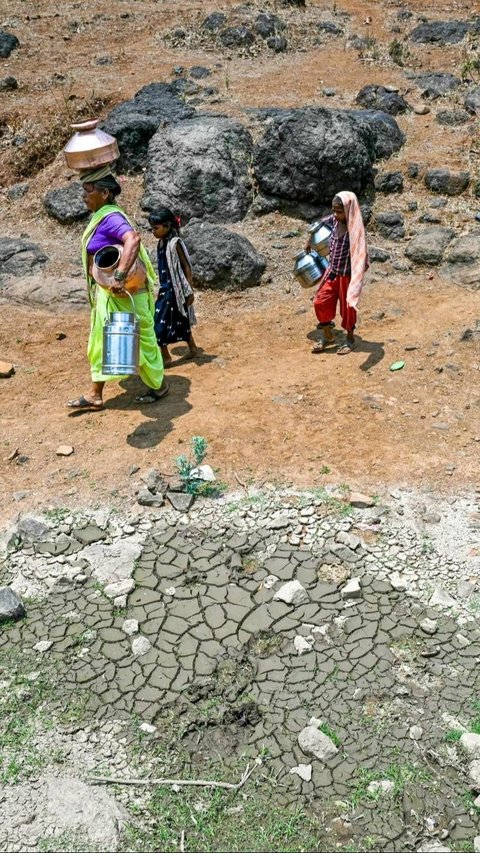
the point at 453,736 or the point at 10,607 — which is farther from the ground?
the point at 10,607

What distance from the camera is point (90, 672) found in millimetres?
3506

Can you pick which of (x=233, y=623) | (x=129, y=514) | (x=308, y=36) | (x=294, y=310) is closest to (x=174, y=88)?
(x=308, y=36)

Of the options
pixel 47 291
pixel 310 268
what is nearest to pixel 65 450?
pixel 310 268

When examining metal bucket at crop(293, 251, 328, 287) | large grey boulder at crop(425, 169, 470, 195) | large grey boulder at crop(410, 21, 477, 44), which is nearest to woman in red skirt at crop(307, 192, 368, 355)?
metal bucket at crop(293, 251, 328, 287)

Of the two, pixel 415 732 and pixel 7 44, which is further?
pixel 7 44

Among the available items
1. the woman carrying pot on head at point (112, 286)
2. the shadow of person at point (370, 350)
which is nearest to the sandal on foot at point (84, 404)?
the woman carrying pot on head at point (112, 286)

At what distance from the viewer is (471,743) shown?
3.09m

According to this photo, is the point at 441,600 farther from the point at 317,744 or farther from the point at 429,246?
the point at 429,246

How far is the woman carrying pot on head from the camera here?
492cm

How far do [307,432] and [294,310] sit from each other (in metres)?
2.50

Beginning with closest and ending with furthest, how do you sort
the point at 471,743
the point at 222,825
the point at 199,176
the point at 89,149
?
the point at 222,825, the point at 471,743, the point at 89,149, the point at 199,176

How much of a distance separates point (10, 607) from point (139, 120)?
7174mm

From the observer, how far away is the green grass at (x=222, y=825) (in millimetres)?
2773

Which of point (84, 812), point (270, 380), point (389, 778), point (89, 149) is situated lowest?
point (270, 380)
